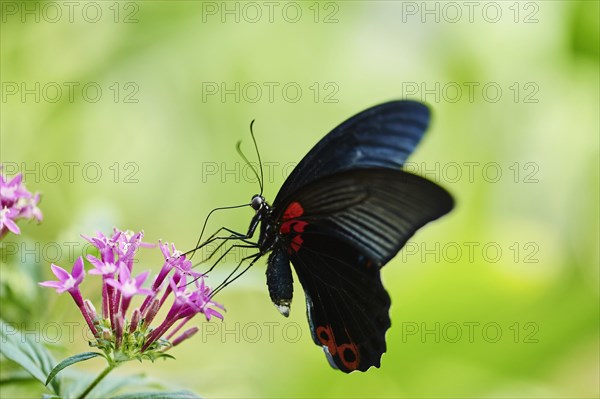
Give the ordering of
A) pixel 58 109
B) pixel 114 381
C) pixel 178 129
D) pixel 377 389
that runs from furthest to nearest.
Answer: pixel 178 129
pixel 58 109
pixel 377 389
pixel 114 381

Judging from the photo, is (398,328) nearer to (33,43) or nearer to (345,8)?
(345,8)

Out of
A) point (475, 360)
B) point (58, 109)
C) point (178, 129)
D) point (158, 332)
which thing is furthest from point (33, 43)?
point (475, 360)

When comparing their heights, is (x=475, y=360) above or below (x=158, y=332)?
below

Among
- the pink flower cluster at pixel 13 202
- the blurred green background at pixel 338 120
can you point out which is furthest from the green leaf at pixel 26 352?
the blurred green background at pixel 338 120

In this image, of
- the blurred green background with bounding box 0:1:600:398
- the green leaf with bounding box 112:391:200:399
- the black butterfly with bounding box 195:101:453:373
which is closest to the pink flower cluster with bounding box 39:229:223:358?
the green leaf with bounding box 112:391:200:399

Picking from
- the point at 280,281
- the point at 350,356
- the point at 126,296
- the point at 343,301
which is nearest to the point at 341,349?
the point at 350,356

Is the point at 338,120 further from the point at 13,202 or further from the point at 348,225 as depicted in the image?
the point at 13,202
